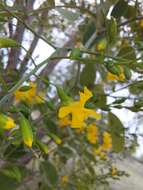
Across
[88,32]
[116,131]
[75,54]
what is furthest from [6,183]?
[75,54]

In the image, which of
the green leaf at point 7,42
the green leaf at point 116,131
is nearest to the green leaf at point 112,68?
the green leaf at point 7,42

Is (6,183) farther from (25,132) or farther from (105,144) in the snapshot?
(105,144)

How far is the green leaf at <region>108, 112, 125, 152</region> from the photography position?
3.27 feet

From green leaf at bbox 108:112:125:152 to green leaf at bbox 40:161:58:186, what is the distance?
31 centimetres

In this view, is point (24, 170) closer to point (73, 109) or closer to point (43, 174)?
point (43, 174)

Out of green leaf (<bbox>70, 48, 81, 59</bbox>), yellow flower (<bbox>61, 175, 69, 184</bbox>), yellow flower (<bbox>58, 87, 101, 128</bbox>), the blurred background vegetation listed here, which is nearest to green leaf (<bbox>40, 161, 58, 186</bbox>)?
the blurred background vegetation

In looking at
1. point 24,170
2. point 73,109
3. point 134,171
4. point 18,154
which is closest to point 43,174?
point 24,170

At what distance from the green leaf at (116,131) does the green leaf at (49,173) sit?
313 mm

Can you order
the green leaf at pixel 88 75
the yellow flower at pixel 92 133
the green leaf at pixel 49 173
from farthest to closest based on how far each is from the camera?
the yellow flower at pixel 92 133 → the green leaf at pixel 49 173 → the green leaf at pixel 88 75

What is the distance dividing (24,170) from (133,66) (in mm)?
Answer: 650

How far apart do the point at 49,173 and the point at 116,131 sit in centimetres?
38

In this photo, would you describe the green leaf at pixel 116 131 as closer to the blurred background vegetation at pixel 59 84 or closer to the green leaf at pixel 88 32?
the blurred background vegetation at pixel 59 84

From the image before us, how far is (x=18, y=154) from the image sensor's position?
1136mm

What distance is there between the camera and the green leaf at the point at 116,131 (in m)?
1.00
